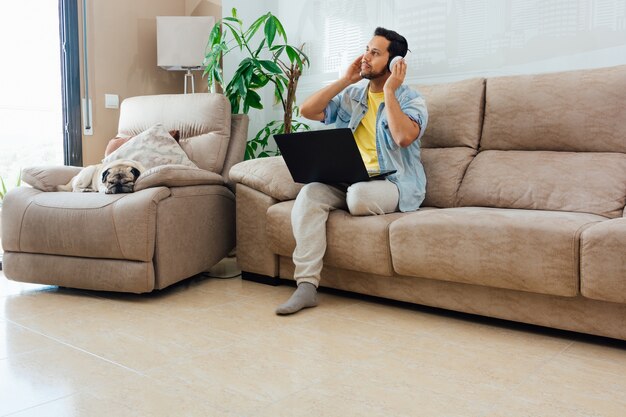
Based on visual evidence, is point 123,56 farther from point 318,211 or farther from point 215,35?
point 318,211

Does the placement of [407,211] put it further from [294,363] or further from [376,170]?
[294,363]

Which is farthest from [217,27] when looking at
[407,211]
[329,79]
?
[407,211]

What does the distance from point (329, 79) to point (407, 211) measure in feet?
5.03

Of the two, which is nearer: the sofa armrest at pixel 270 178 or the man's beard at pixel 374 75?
the man's beard at pixel 374 75

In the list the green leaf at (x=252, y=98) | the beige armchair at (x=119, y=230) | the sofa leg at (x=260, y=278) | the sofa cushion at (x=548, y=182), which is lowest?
the sofa leg at (x=260, y=278)

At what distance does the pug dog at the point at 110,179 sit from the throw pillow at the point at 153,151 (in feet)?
0.32

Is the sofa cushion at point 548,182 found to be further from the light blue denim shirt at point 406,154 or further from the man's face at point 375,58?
the man's face at point 375,58

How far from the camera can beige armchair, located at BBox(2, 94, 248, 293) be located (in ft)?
8.05

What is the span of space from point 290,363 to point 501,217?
90cm

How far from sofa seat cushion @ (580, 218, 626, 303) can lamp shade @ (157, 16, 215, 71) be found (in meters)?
2.90

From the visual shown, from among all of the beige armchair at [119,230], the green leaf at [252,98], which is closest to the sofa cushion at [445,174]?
the beige armchair at [119,230]

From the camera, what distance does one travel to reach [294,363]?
5.73ft

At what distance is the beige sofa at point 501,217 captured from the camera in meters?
1.85

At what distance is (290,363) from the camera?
1745 millimetres
